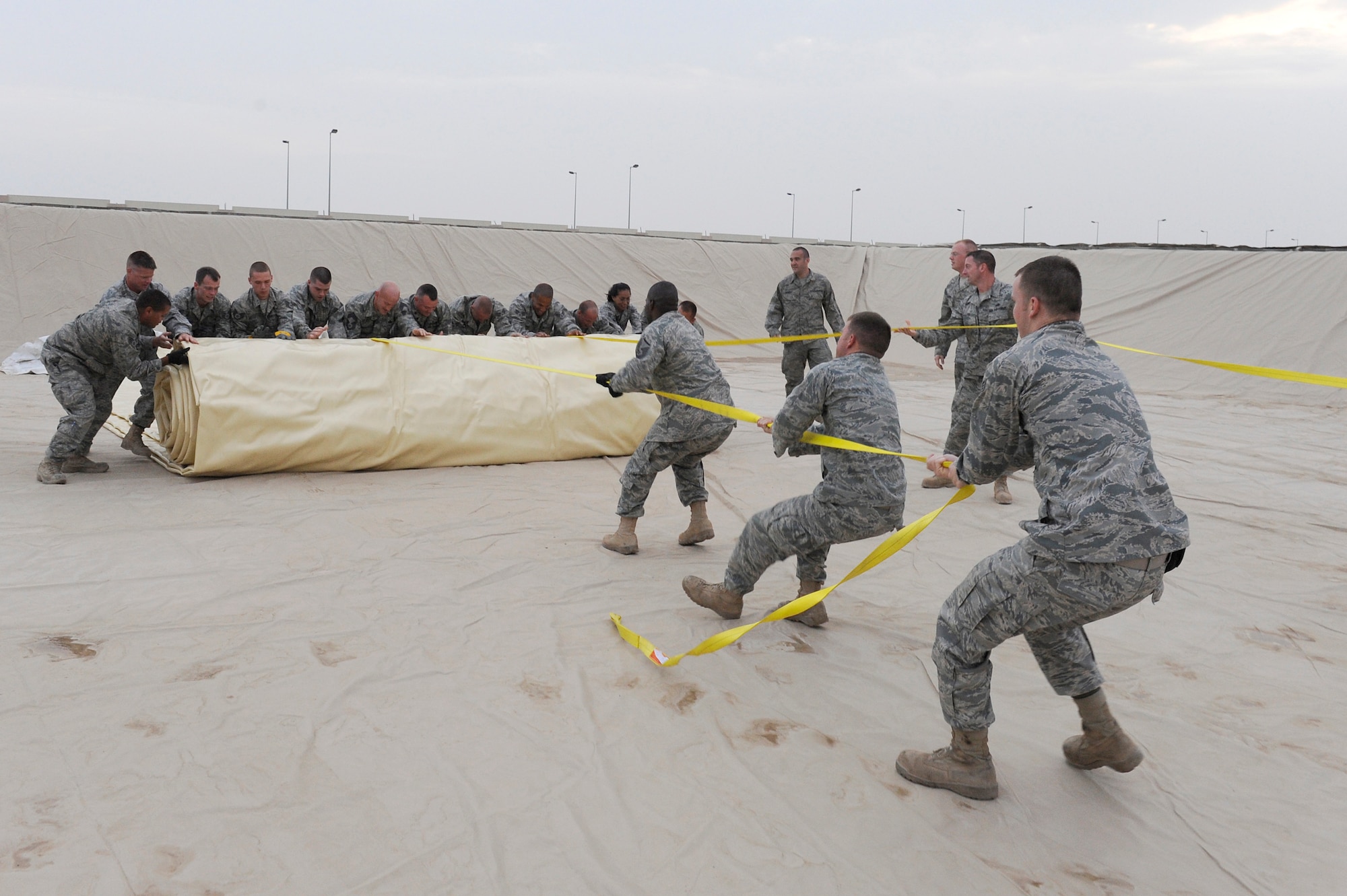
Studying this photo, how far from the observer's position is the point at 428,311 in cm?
848

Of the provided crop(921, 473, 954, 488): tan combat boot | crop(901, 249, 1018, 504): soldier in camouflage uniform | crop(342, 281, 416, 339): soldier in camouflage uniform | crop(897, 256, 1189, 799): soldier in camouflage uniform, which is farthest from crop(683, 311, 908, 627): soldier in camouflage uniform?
crop(342, 281, 416, 339): soldier in camouflage uniform

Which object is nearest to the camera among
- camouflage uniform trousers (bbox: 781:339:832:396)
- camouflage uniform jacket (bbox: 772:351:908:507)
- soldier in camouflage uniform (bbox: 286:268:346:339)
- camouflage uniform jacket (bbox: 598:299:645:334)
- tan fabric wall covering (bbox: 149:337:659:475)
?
camouflage uniform jacket (bbox: 772:351:908:507)

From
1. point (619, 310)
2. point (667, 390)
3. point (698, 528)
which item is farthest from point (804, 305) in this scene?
point (698, 528)

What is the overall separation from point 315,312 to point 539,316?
2.08 m

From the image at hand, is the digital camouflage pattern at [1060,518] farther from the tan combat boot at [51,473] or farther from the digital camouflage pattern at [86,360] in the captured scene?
the tan combat boot at [51,473]

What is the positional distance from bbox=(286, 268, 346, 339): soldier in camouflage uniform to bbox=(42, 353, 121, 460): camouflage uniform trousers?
1.82 m

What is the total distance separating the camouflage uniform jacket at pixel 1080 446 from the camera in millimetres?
2432

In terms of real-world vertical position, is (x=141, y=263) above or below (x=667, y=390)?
above

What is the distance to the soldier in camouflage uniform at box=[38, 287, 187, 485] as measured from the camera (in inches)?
235

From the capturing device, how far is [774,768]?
2875 mm

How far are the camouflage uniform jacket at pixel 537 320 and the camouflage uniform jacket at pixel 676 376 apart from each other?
361cm

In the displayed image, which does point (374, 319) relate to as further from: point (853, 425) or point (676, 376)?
point (853, 425)

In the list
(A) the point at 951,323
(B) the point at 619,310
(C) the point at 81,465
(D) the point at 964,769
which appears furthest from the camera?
(B) the point at 619,310

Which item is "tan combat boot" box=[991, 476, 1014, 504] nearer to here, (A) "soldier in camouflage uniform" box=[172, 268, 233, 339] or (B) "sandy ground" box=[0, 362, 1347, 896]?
(B) "sandy ground" box=[0, 362, 1347, 896]
